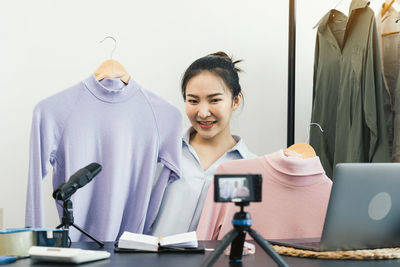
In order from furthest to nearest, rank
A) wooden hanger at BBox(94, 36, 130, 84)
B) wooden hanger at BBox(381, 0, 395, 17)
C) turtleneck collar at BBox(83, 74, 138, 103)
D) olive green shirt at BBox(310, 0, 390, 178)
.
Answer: wooden hanger at BBox(381, 0, 395, 17) → olive green shirt at BBox(310, 0, 390, 178) → wooden hanger at BBox(94, 36, 130, 84) → turtleneck collar at BBox(83, 74, 138, 103)

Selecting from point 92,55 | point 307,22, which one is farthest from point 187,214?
point 307,22

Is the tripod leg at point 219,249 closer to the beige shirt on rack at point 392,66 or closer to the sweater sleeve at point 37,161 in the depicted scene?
the sweater sleeve at point 37,161

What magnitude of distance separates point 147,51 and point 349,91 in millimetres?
1072

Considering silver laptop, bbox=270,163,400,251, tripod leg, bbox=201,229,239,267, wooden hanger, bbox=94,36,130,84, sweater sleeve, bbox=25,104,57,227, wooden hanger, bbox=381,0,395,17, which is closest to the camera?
tripod leg, bbox=201,229,239,267

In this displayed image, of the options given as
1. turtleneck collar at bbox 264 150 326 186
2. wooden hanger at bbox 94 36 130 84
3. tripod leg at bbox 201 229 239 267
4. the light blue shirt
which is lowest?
the light blue shirt

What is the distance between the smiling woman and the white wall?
1.12ft

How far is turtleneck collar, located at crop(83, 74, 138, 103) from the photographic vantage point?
2.03 metres

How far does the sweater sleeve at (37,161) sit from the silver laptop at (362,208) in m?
1.16

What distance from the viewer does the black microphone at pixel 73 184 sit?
123 cm

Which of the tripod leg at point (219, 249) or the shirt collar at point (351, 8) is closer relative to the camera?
the tripod leg at point (219, 249)

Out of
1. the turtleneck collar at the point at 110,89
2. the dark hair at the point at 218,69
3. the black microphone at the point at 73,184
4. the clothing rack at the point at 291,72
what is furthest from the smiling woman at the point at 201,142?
the black microphone at the point at 73,184

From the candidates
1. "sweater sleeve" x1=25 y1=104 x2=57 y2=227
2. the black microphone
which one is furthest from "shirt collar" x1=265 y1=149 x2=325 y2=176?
"sweater sleeve" x1=25 y1=104 x2=57 y2=227

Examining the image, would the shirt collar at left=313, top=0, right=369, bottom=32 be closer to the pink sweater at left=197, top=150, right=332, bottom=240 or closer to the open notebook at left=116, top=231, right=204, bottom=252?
the pink sweater at left=197, top=150, right=332, bottom=240

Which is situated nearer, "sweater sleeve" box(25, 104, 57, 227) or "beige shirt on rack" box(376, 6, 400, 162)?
"sweater sleeve" box(25, 104, 57, 227)
